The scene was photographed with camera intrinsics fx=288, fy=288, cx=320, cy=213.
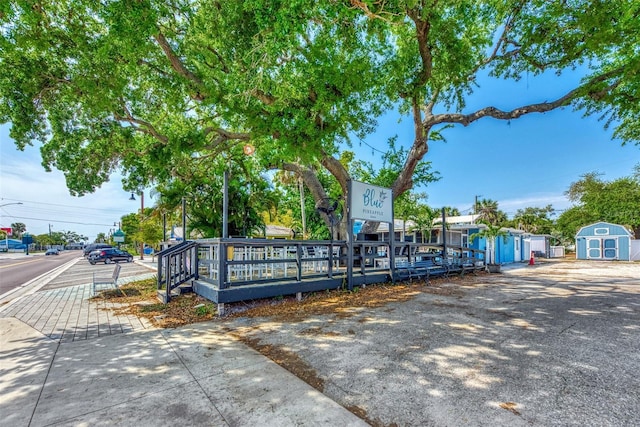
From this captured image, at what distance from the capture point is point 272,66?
6379 millimetres

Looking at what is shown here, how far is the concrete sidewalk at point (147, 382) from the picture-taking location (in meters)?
2.29

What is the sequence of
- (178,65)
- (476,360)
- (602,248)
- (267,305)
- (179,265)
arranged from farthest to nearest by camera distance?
(602,248)
(178,65)
(179,265)
(267,305)
(476,360)

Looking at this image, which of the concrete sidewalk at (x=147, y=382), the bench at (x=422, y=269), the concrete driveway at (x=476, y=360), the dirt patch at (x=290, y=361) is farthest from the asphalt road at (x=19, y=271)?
the bench at (x=422, y=269)

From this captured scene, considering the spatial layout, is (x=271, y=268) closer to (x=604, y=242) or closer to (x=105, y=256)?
(x=105, y=256)

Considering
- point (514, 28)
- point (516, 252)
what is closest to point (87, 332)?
point (514, 28)

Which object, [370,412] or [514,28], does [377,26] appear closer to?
[514,28]

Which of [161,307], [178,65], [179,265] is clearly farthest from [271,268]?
[178,65]

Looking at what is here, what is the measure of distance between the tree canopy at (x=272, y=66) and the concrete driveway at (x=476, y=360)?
456cm

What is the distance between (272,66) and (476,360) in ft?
21.3

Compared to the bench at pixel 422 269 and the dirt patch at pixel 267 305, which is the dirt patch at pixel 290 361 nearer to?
the dirt patch at pixel 267 305

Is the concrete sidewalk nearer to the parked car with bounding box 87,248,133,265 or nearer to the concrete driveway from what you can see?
the concrete driveway

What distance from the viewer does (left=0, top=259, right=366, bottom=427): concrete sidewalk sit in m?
2.29

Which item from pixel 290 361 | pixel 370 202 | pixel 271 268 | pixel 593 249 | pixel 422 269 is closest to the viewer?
pixel 290 361

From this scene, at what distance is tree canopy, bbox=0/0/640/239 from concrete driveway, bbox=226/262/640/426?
4.56 m
